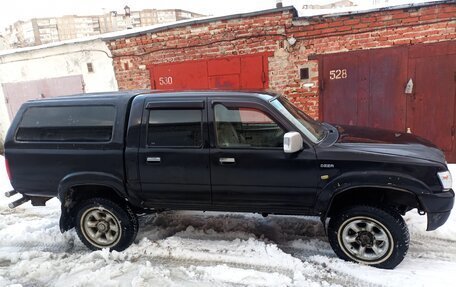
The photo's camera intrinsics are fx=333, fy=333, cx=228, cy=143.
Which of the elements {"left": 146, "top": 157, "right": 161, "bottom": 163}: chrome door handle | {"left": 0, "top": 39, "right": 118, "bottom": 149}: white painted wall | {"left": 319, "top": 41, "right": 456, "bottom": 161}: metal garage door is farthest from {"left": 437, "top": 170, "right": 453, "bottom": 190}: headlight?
{"left": 0, "top": 39, "right": 118, "bottom": 149}: white painted wall

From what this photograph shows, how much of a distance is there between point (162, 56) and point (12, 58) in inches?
201

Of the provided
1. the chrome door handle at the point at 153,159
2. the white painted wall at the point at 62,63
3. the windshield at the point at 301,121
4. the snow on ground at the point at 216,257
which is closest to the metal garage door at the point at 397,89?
the snow on ground at the point at 216,257

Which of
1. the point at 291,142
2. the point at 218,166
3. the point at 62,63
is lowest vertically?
the point at 218,166

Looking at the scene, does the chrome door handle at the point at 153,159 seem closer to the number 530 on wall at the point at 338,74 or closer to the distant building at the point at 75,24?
the number 530 on wall at the point at 338,74

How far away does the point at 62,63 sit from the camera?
9344 millimetres

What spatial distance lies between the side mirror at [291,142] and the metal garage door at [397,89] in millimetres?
4284

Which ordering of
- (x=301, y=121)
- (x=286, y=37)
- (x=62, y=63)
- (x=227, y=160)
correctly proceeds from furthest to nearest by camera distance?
1. (x=62, y=63)
2. (x=286, y=37)
3. (x=301, y=121)
4. (x=227, y=160)

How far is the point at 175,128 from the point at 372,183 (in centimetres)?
213

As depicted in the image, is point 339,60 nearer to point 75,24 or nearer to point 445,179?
point 445,179

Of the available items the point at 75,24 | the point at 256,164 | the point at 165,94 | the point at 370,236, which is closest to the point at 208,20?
the point at 165,94

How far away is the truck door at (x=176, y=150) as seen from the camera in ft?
12.0

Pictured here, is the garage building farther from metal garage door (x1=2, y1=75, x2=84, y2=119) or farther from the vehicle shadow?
the vehicle shadow

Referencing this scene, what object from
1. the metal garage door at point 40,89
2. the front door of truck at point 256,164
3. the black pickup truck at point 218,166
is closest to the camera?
the black pickup truck at point 218,166

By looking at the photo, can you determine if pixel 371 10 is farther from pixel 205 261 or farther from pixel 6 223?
pixel 6 223
